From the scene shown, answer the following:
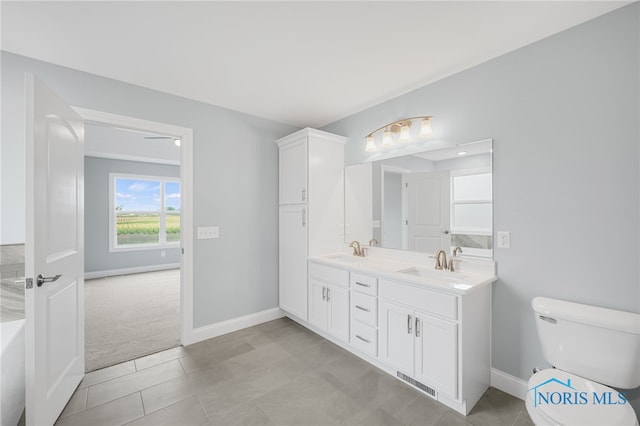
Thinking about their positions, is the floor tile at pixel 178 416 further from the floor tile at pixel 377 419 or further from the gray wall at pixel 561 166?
the gray wall at pixel 561 166

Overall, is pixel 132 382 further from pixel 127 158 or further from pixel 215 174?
pixel 127 158

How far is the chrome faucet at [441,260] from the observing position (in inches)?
90.0

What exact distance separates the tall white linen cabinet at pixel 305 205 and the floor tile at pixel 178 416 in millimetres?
1364

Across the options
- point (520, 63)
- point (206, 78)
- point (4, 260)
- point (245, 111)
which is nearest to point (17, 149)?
point (4, 260)

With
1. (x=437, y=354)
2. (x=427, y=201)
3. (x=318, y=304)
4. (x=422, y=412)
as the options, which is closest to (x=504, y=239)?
(x=427, y=201)

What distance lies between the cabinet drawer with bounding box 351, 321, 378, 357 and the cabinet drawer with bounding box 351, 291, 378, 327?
0.17 ft

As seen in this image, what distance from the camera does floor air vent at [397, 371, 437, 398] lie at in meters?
1.93

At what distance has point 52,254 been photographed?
1.66m

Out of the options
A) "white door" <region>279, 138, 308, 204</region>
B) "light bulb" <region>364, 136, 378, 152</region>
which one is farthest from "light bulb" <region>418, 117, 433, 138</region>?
"white door" <region>279, 138, 308, 204</region>

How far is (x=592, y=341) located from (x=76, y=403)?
3.24 meters

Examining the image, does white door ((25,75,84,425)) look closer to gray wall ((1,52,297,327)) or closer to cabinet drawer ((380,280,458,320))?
gray wall ((1,52,297,327))

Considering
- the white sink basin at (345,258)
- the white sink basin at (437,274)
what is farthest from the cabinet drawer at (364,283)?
the white sink basin at (345,258)

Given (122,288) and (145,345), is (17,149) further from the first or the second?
(122,288)

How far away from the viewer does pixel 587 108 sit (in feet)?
5.51
